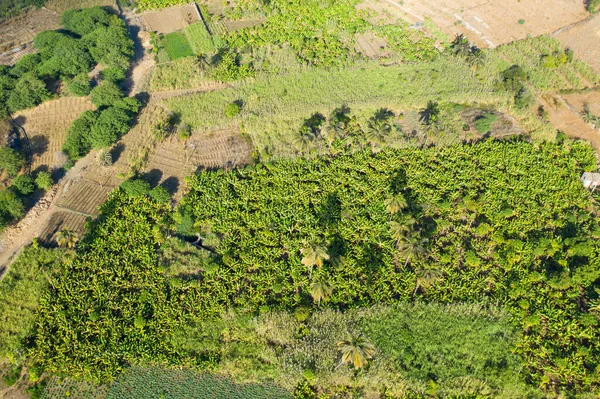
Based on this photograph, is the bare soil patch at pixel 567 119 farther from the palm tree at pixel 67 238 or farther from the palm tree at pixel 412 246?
the palm tree at pixel 67 238

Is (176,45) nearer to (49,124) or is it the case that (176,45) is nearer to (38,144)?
(49,124)

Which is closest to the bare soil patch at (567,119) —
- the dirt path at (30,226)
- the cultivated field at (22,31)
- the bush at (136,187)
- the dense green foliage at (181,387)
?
the dense green foliage at (181,387)

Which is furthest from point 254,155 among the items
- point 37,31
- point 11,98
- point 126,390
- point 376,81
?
point 37,31

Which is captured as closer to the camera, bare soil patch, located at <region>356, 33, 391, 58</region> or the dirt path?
the dirt path

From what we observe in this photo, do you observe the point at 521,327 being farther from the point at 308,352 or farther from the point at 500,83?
the point at 500,83

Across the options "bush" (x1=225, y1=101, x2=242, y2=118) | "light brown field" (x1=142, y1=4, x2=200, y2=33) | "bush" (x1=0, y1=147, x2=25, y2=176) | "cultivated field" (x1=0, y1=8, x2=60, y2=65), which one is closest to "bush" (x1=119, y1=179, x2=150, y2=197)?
"bush" (x1=0, y1=147, x2=25, y2=176)

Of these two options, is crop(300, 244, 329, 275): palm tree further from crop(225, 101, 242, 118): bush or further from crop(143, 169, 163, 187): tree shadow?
crop(225, 101, 242, 118): bush
